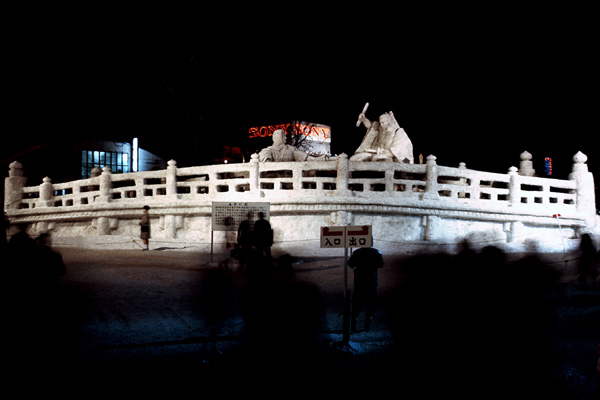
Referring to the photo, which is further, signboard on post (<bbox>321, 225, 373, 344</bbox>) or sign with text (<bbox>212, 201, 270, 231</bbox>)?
sign with text (<bbox>212, 201, 270, 231</bbox>)

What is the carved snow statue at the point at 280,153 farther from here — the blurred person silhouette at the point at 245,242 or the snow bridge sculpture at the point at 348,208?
the blurred person silhouette at the point at 245,242

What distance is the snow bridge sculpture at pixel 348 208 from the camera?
531 inches

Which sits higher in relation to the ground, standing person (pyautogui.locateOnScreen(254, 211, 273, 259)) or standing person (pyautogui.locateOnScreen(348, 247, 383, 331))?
standing person (pyautogui.locateOnScreen(254, 211, 273, 259))

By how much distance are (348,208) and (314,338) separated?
7568 mm

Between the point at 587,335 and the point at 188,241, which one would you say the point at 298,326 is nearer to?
the point at 587,335

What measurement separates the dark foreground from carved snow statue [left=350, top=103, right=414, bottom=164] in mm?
8123

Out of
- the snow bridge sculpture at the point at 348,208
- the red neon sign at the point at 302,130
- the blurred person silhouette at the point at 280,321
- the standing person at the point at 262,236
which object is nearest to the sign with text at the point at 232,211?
the standing person at the point at 262,236

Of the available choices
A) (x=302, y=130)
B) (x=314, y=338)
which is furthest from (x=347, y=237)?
(x=302, y=130)

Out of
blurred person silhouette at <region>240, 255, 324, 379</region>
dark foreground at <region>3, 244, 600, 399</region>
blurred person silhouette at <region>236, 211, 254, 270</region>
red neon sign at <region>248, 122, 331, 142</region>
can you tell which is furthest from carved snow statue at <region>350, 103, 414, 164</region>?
red neon sign at <region>248, 122, 331, 142</region>

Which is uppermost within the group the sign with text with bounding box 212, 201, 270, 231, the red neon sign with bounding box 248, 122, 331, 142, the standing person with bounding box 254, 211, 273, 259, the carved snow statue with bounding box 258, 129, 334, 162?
the red neon sign with bounding box 248, 122, 331, 142

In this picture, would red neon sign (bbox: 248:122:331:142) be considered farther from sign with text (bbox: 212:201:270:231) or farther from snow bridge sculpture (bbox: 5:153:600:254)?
sign with text (bbox: 212:201:270:231)

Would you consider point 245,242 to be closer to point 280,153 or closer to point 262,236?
point 262,236

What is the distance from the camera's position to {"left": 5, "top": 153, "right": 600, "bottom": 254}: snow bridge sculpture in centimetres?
1350

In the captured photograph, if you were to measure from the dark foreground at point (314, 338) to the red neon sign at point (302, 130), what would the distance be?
82.8 ft
